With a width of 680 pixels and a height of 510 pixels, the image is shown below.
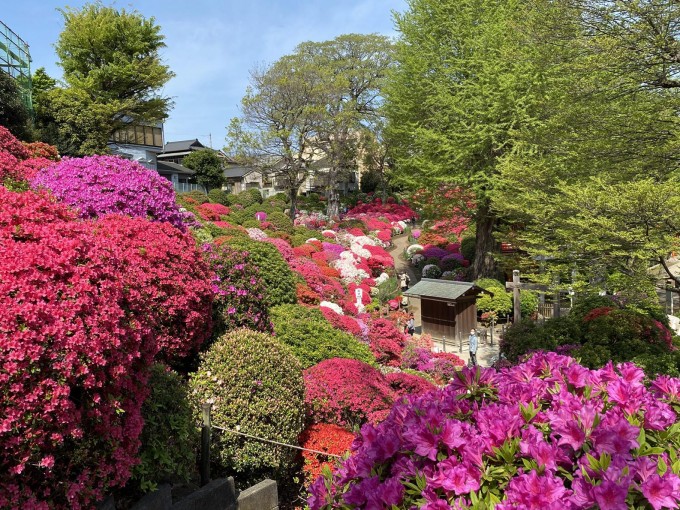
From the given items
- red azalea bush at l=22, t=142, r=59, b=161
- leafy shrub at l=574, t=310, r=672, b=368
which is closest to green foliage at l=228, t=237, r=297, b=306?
leafy shrub at l=574, t=310, r=672, b=368

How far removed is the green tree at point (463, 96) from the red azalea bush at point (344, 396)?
1195 cm

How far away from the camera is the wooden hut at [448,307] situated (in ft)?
58.4

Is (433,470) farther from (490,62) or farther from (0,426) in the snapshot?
(490,62)

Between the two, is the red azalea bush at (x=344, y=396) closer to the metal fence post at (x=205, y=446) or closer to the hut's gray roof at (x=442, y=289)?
the metal fence post at (x=205, y=446)

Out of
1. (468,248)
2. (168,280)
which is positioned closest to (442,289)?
(468,248)

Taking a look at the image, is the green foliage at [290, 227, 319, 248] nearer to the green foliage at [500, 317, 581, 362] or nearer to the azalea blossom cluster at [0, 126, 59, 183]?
the azalea blossom cluster at [0, 126, 59, 183]

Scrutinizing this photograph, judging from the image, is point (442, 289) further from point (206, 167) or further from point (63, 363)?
point (206, 167)

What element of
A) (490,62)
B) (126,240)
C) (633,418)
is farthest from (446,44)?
(633,418)

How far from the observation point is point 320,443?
234 inches

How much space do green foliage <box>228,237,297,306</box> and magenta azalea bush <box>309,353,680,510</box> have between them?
6251 mm

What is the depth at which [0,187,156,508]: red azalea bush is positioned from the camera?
112 inches

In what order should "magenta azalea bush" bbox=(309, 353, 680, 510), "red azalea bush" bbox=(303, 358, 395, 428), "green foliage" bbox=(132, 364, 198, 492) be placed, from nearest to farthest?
"magenta azalea bush" bbox=(309, 353, 680, 510)
"green foliage" bbox=(132, 364, 198, 492)
"red azalea bush" bbox=(303, 358, 395, 428)

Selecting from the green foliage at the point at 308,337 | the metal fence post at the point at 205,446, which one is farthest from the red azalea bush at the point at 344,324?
the metal fence post at the point at 205,446

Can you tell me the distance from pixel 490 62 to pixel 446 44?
3.51m
